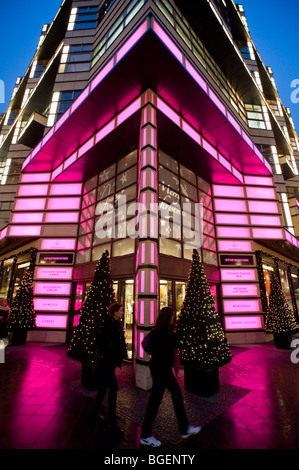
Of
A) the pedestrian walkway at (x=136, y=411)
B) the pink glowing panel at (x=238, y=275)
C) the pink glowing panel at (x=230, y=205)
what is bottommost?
the pedestrian walkway at (x=136, y=411)

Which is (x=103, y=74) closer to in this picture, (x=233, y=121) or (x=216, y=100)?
(x=216, y=100)

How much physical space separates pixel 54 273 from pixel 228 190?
11.3 meters

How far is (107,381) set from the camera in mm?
3740

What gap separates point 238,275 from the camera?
38.2 ft

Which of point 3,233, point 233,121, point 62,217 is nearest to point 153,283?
point 62,217

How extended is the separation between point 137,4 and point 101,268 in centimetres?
1353

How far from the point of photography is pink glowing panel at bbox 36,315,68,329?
10711mm

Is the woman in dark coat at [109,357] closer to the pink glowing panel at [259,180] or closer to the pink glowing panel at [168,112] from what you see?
the pink glowing panel at [168,112]

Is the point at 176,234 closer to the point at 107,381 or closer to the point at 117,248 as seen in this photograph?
the point at 117,248

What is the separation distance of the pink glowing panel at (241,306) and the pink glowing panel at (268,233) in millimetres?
3859

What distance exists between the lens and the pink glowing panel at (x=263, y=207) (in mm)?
13133

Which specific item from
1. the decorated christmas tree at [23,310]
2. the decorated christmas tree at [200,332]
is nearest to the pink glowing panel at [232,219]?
the decorated christmas tree at [200,332]

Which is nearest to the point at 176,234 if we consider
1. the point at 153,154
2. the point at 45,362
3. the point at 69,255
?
the point at 153,154

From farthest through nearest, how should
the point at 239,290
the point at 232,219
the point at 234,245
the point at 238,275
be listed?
the point at 232,219 < the point at 234,245 < the point at 238,275 < the point at 239,290
